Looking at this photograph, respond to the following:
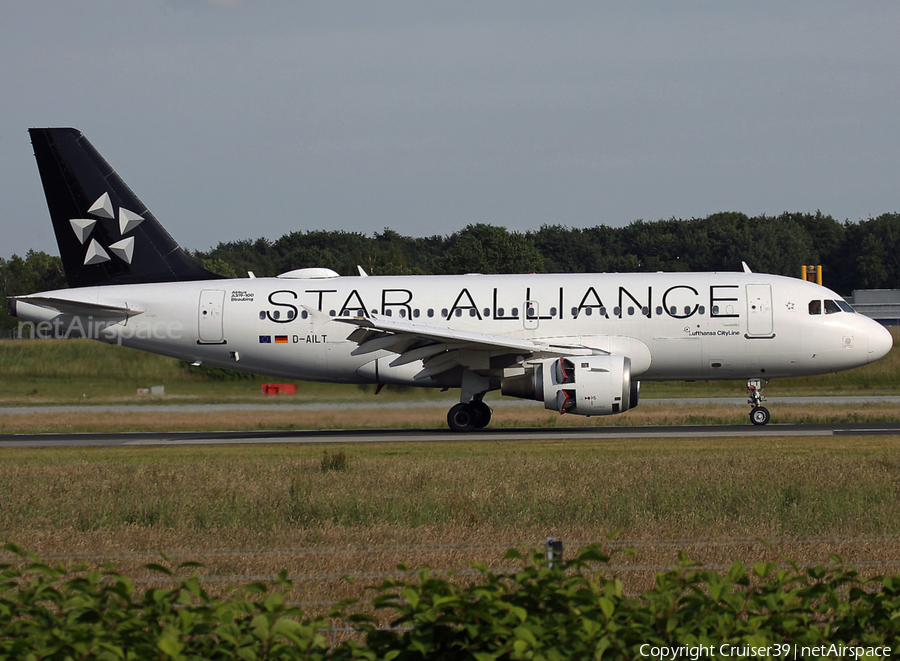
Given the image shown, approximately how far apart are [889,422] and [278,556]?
72.8ft

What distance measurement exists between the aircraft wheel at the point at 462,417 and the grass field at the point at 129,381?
893 centimetres

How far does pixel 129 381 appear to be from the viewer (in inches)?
1571

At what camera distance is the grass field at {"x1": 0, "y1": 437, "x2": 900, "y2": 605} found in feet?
34.0

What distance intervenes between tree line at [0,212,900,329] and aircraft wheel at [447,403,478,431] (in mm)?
63013

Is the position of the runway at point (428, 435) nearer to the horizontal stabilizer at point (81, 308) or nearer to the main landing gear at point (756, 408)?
the main landing gear at point (756, 408)

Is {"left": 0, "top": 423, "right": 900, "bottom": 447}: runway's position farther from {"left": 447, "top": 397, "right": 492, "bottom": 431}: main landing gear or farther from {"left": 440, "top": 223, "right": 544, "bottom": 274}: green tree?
{"left": 440, "top": 223, "right": 544, "bottom": 274}: green tree

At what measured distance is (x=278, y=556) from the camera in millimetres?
10359

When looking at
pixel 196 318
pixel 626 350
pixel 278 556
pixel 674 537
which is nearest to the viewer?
pixel 278 556

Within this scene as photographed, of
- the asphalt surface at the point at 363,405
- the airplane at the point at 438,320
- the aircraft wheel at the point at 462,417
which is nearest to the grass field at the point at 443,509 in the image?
the airplane at the point at 438,320

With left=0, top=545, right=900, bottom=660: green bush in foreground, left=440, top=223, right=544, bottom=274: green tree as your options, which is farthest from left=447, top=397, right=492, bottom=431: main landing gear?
left=440, top=223, right=544, bottom=274: green tree

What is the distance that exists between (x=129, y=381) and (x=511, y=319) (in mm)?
19567

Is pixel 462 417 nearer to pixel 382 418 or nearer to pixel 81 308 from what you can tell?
pixel 382 418

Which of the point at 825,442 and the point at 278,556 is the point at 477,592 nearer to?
the point at 278,556

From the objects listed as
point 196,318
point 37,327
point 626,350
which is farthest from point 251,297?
point 626,350
